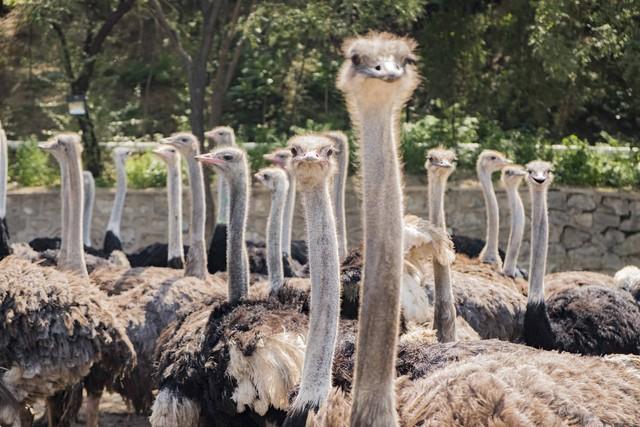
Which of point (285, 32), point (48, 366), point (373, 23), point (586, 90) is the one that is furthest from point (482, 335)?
point (586, 90)

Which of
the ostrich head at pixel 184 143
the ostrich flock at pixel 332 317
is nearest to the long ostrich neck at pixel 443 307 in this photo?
the ostrich flock at pixel 332 317

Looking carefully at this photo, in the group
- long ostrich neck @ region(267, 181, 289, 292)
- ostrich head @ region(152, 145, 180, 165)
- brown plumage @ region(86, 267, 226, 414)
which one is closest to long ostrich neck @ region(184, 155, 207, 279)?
brown plumage @ region(86, 267, 226, 414)

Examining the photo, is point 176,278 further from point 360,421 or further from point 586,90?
point 586,90

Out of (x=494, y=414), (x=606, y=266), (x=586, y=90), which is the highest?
(x=586, y=90)

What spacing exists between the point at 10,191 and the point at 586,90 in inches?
228

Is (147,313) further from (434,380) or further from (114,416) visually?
(434,380)

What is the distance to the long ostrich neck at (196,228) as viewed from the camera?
7352mm

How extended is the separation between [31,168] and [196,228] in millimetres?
4843

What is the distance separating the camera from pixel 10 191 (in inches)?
463

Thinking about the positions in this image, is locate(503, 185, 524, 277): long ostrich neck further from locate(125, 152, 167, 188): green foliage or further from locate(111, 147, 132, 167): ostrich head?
locate(125, 152, 167, 188): green foliage

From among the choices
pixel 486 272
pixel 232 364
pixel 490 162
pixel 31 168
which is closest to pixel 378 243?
pixel 232 364

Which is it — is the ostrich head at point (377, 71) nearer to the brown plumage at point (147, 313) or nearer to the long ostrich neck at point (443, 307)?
the long ostrich neck at point (443, 307)

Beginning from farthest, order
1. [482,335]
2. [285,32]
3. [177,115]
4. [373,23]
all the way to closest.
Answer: [177,115] < [373,23] < [285,32] < [482,335]

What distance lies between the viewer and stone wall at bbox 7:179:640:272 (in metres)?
11.4
